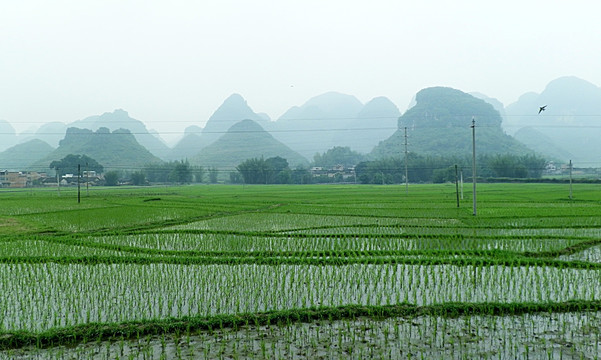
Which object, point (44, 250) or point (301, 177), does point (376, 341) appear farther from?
point (301, 177)

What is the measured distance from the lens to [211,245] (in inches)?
411

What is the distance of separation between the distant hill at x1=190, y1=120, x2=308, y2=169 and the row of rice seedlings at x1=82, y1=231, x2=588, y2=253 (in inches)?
3324

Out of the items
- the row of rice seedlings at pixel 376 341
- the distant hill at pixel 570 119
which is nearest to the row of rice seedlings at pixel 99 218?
the row of rice seedlings at pixel 376 341

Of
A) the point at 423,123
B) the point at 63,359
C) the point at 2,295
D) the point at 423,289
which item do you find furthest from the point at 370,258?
the point at 423,123

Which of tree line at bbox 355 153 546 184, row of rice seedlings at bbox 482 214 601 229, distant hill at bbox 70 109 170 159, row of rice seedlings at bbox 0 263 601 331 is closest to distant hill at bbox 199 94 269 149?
distant hill at bbox 70 109 170 159

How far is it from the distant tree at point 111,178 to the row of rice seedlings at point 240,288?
54.9 metres

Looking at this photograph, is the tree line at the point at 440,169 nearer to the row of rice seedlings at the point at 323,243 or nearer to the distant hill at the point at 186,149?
the row of rice seedlings at the point at 323,243

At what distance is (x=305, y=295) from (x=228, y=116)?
186 meters

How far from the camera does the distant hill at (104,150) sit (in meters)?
78.9

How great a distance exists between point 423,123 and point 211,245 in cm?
10168

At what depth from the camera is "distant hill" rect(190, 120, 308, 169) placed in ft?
326

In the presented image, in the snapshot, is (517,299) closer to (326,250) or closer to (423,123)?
(326,250)

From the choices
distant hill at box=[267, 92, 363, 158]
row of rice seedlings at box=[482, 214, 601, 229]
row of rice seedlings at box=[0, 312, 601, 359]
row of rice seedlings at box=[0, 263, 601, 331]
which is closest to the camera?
row of rice seedlings at box=[0, 312, 601, 359]

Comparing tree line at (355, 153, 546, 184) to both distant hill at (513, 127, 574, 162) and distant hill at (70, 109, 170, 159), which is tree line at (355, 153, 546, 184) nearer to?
distant hill at (513, 127, 574, 162)
